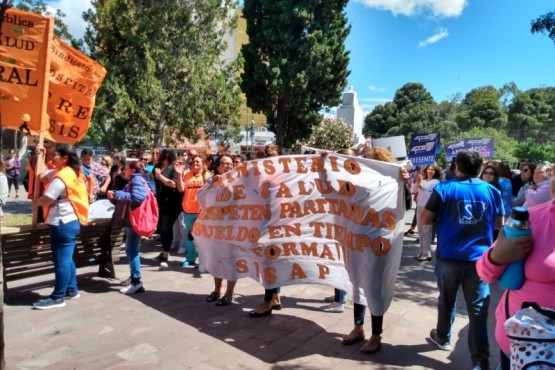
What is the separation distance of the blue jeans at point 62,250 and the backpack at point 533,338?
4503 millimetres

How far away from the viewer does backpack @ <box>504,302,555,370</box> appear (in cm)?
→ 177

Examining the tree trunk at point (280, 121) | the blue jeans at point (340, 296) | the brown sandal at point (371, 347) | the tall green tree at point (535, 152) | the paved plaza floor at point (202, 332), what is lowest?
the paved plaza floor at point (202, 332)

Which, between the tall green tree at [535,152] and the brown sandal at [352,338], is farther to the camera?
the tall green tree at [535,152]

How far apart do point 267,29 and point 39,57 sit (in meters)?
18.4

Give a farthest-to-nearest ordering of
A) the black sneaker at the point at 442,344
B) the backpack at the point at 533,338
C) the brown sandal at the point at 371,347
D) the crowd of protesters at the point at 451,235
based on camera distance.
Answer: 1. the black sneaker at the point at 442,344
2. the brown sandal at the point at 371,347
3. the crowd of protesters at the point at 451,235
4. the backpack at the point at 533,338

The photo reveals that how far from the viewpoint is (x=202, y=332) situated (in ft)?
13.9

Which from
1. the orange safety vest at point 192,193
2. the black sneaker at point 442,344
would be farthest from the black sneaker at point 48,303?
the black sneaker at point 442,344

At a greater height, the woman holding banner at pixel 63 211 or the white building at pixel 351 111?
the white building at pixel 351 111

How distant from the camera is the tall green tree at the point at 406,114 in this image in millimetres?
52125

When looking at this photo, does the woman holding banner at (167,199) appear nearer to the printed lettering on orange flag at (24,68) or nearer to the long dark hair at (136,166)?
the long dark hair at (136,166)

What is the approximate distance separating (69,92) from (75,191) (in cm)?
173

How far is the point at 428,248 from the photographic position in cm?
768

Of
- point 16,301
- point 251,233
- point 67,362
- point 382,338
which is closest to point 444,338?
point 382,338

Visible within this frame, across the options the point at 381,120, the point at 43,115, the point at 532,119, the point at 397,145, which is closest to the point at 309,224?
the point at 43,115
